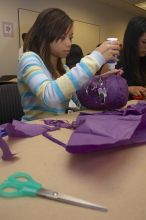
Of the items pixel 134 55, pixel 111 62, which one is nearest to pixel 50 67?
pixel 111 62

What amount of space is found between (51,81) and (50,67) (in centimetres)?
24

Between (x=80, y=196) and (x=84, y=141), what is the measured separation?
0.43 ft

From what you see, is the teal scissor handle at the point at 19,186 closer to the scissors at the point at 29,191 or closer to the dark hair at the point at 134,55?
the scissors at the point at 29,191

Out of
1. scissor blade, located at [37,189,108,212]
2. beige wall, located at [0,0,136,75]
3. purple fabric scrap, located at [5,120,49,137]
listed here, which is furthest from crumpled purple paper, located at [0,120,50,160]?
beige wall, located at [0,0,136,75]

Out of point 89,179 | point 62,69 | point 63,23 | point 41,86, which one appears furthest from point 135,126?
point 62,69

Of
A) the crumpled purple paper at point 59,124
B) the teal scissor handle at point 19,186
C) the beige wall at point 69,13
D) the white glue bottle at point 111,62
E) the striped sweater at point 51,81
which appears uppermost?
the beige wall at point 69,13

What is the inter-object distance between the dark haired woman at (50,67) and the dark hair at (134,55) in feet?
1.92

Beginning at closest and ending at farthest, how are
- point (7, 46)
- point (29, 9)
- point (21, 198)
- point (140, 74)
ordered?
1. point (21, 198)
2. point (140, 74)
3. point (7, 46)
4. point (29, 9)

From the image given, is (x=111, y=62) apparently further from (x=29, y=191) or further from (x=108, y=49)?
(x=29, y=191)

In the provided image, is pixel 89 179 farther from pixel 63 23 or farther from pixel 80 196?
pixel 63 23

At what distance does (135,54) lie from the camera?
172 cm

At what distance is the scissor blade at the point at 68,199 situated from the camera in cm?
37

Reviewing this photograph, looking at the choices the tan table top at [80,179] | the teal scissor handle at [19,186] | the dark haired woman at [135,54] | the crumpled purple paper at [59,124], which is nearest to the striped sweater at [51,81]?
the crumpled purple paper at [59,124]

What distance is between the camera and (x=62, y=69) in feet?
4.30
